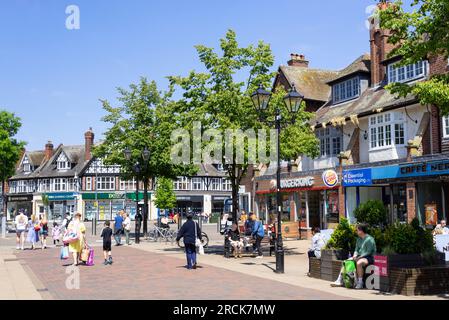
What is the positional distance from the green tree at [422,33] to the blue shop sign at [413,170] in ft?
33.0

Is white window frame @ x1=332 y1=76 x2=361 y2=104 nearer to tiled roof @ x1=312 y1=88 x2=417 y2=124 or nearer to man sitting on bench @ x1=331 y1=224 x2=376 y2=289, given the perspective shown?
tiled roof @ x1=312 y1=88 x2=417 y2=124

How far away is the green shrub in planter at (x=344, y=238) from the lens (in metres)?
11.9

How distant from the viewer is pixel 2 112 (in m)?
48.7

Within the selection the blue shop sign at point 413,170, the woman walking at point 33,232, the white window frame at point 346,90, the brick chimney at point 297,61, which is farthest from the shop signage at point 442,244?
the brick chimney at point 297,61

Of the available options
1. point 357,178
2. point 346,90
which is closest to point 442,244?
point 357,178

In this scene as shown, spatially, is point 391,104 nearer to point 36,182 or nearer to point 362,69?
point 362,69

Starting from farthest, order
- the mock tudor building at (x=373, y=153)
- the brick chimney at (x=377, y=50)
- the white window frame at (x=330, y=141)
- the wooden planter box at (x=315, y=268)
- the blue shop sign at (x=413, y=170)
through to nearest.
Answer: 1. the white window frame at (x=330, y=141)
2. the brick chimney at (x=377, y=50)
3. the mock tudor building at (x=373, y=153)
4. the blue shop sign at (x=413, y=170)
5. the wooden planter box at (x=315, y=268)

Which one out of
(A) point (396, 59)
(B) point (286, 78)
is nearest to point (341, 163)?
(A) point (396, 59)

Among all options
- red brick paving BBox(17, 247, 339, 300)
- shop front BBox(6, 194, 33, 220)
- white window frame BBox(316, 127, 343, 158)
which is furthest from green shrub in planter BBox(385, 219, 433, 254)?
shop front BBox(6, 194, 33, 220)

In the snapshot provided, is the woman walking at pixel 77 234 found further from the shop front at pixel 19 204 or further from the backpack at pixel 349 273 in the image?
the shop front at pixel 19 204

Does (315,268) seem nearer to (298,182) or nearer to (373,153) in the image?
(373,153)

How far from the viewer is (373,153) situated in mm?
25547

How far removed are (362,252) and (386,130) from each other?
15395 millimetres

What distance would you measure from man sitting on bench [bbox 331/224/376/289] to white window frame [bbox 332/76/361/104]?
1959cm
